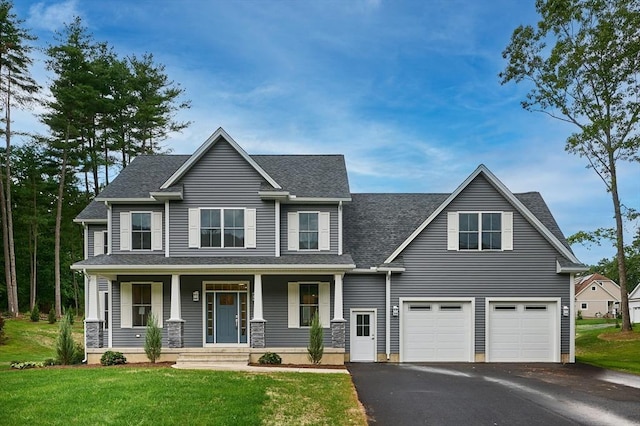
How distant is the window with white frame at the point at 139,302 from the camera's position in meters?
17.5

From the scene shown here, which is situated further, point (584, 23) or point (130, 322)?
point (584, 23)

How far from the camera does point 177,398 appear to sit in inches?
369

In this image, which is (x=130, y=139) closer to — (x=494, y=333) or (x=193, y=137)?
(x=193, y=137)

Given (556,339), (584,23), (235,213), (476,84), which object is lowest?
(556,339)

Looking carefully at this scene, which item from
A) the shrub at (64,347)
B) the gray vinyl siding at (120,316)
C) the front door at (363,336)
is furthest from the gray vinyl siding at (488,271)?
the shrub at (64,347)

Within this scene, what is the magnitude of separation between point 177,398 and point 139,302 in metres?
9.24

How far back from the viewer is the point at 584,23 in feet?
79.6

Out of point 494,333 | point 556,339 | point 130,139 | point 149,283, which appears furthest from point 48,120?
point 556,339

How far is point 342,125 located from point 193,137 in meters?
21.5

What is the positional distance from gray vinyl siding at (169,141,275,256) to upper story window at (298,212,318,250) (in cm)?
114

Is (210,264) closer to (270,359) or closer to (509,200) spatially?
(270,359)

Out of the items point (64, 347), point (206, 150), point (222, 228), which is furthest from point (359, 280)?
point (64, 347)

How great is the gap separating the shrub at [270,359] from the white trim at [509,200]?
17.4 ft

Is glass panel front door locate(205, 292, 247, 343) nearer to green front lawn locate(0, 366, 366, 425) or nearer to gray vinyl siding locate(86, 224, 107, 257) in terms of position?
green front lawn locate(0, 366, 366, 425)
